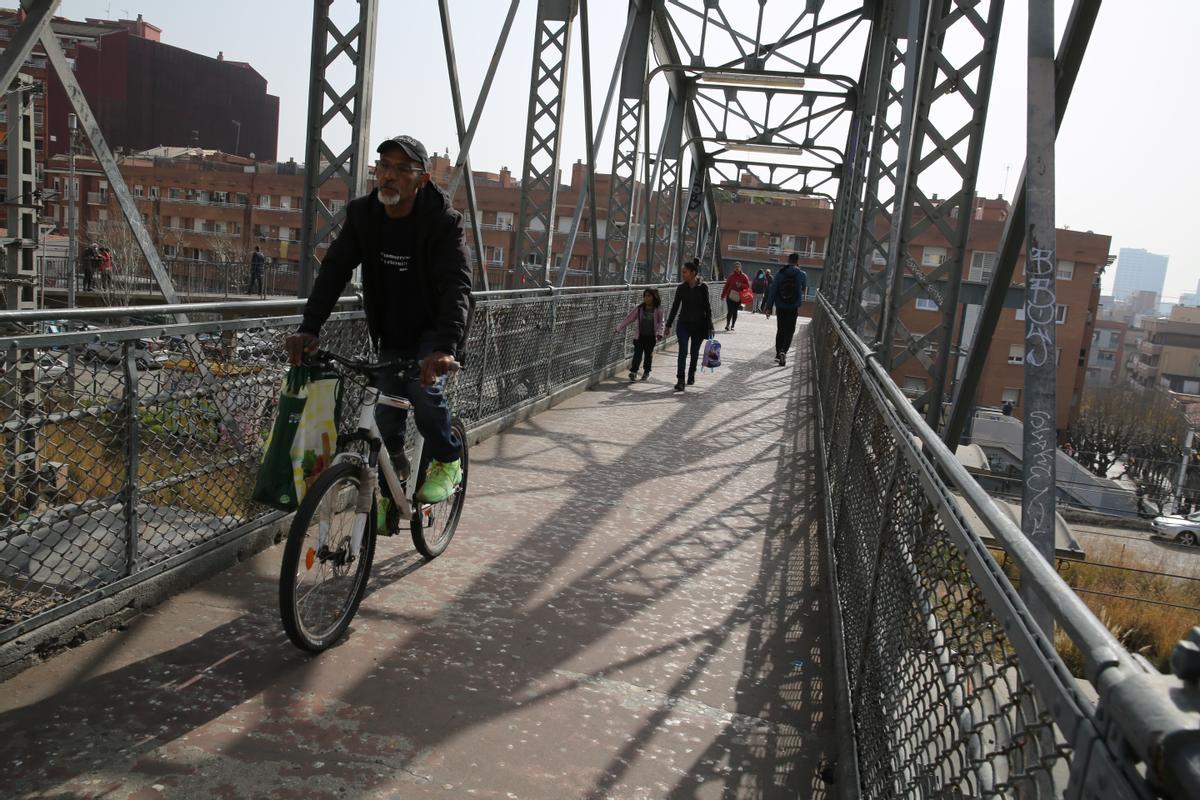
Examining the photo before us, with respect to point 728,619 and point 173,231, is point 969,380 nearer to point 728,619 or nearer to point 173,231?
point 728,619

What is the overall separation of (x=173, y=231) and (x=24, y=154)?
6138 centimetres

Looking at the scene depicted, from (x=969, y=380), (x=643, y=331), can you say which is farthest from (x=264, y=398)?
(x=643, y=331)

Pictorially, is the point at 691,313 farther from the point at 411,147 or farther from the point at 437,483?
the point at 411,147

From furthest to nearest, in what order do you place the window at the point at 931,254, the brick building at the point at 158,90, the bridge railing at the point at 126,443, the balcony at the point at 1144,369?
the balcony at the point at 1144,369, the brick building at the point at 158,90, the window at the point at 931,254, the bridge railing at the point at 126,443

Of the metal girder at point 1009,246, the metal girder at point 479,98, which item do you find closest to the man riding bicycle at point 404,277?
the metal girder at point 1009,246

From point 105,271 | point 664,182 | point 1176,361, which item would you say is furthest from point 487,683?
point 1176,361

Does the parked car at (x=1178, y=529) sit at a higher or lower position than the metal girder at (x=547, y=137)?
lower

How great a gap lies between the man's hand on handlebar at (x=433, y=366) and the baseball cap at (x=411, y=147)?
2.45ft

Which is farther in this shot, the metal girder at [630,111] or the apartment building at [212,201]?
the apartment building at [212,201]

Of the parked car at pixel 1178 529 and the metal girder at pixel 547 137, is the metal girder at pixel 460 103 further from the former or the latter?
the parked car at pixel 1178 529

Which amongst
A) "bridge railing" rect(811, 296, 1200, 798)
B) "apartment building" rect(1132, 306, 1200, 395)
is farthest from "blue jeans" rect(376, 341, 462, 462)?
"apartment building" rect(1132, 306, 1200, 395)

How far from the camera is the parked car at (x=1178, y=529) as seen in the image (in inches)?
1508

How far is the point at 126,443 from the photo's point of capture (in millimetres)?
3717

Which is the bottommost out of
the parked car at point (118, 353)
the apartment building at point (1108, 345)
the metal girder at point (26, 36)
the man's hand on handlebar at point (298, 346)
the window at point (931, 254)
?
the apartment building at point (1108, 345)
